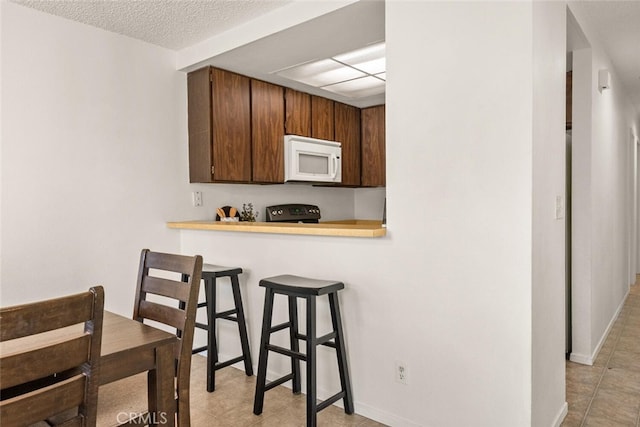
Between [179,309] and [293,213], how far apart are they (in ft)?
8.69

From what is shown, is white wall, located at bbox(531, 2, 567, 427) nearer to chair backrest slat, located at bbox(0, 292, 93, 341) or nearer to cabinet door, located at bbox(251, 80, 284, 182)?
chair backrest slat, located at bbox(0, 292, 93, 341)

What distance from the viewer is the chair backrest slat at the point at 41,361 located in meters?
0.94

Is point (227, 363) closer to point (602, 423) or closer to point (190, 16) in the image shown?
point (602, 423)

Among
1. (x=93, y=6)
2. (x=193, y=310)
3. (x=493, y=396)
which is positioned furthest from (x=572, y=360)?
(x=93, y=6)

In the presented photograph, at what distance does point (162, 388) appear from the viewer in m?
1.45

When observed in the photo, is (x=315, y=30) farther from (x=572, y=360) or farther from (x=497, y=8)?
(x=572, y=360)

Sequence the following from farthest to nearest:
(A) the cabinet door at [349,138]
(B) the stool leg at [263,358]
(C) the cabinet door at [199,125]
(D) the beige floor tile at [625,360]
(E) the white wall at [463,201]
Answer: (A) the cabinet door at [349,138], (C) the cabinet door at [199,125], (D) the beige floor tile at [625,360], (B) the stool leg at [263,358], (E) the white wall at [463,201]

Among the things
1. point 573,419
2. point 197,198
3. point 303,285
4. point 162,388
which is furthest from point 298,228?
point 573,419

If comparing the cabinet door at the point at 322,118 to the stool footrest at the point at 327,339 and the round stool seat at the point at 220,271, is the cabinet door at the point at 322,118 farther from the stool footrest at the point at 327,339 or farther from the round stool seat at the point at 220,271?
the stool footrest at the point at 327,339

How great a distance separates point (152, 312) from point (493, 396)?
150 cm

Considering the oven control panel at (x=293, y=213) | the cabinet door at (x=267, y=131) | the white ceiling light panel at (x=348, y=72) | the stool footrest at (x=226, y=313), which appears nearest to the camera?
the stool footrest at (x=226, y=313)

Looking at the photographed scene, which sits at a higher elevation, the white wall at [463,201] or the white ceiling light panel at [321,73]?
the white ceiling light panel at [321,73]

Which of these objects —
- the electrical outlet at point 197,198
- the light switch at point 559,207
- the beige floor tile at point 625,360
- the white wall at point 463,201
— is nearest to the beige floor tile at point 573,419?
the white wall at point 463,201

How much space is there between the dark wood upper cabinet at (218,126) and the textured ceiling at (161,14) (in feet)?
1.26
